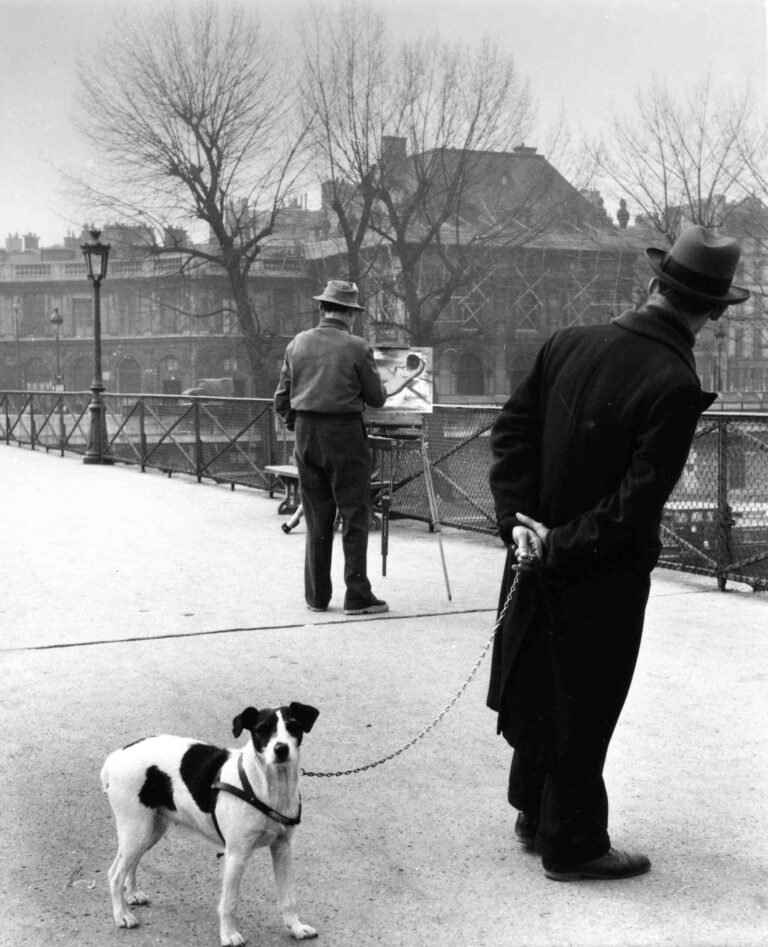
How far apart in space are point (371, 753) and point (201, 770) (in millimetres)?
1493

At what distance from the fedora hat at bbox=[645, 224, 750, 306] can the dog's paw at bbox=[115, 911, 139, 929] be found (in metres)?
2.16

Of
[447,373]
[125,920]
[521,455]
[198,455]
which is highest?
[447,373]

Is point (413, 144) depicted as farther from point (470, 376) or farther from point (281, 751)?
point (281, 751)

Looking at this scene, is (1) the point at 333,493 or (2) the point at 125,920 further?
(1) the point at 333,493

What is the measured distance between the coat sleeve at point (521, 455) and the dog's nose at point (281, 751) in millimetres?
917

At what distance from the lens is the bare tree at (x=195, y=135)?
3055cm

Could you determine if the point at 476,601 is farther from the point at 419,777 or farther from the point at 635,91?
the point at 635,91

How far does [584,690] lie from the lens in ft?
11.0

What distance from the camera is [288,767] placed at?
299 cm

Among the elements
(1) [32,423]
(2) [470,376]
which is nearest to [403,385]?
(1) [32,423]

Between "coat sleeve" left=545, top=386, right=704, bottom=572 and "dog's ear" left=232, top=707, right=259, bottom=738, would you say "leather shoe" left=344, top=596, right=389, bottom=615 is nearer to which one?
"coat sleeve" left=545, top=386, right=704, bottom=572

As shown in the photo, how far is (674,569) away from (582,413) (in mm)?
5575

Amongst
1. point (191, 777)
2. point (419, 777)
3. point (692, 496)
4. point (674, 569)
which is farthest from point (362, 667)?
point (692, 496)

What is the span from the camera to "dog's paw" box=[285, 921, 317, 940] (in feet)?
10.0
